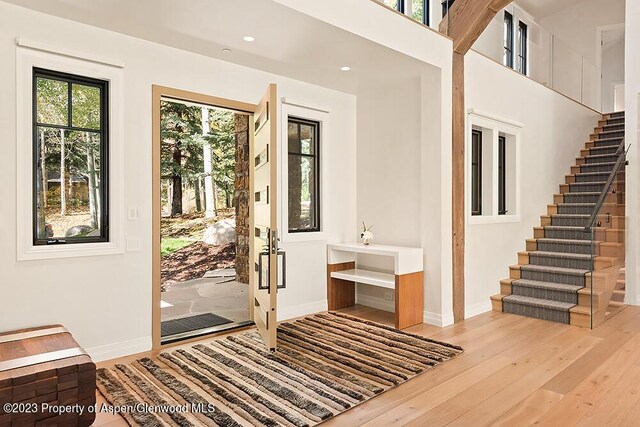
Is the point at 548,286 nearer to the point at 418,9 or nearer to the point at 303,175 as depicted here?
the point at 303,175

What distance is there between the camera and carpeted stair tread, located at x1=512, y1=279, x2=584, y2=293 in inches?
195

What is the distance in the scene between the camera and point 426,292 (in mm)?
4680

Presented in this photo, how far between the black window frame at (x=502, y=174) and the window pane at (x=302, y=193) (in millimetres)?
2626

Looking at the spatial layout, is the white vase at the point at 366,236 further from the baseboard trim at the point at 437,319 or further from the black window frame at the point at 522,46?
the black window frame at the point at 522,46

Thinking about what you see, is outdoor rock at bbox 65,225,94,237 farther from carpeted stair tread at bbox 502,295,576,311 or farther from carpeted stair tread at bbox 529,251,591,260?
carpeted stair tread at bbox 529,251,591,260

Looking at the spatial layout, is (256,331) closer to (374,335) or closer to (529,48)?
(374,335)

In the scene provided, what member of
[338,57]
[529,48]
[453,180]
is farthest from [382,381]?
[529,48]

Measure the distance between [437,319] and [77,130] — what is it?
12.3 feet

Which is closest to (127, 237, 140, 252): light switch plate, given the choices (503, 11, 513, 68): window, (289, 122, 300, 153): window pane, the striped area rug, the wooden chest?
the striped area rug

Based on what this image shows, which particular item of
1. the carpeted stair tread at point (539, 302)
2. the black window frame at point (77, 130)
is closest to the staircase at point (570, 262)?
Answer: the carpeted stair tread at point (539, 302)

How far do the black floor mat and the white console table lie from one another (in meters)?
1.33

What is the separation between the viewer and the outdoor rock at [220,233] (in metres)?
8.39

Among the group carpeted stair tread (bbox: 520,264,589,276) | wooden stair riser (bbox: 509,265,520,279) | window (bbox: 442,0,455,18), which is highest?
window (bbox: 442,0,455,18)

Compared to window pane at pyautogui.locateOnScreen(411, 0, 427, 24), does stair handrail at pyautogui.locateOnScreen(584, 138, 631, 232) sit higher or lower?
lower
